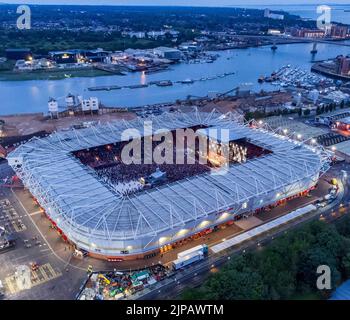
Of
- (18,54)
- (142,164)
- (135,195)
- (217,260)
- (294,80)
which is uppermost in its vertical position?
(18,54)

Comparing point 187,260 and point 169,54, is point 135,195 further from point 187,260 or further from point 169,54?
point 169,54

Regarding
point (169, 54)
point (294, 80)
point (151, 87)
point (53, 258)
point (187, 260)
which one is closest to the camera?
point (187, 260)

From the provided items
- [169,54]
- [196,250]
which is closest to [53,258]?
[196,250]

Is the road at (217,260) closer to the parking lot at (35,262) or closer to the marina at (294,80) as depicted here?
the parking lot at (35,262)

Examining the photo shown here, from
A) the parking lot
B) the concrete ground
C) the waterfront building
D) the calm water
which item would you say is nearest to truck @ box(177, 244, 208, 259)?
the concrete ground

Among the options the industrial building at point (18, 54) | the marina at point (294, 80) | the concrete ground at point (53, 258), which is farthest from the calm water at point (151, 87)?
the concrete ground at point (53, 258)

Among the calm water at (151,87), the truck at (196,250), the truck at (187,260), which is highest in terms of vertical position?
the calm water at (151,87)

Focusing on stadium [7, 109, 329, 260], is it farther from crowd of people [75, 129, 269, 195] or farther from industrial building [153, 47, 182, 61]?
industrial building [153, 47, 182, 61]

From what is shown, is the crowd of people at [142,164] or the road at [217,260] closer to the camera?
the road at [217,260]

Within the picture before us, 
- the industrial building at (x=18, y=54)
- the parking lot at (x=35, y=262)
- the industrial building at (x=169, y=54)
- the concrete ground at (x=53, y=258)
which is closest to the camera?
the parking lot at (x=35, y=262)
